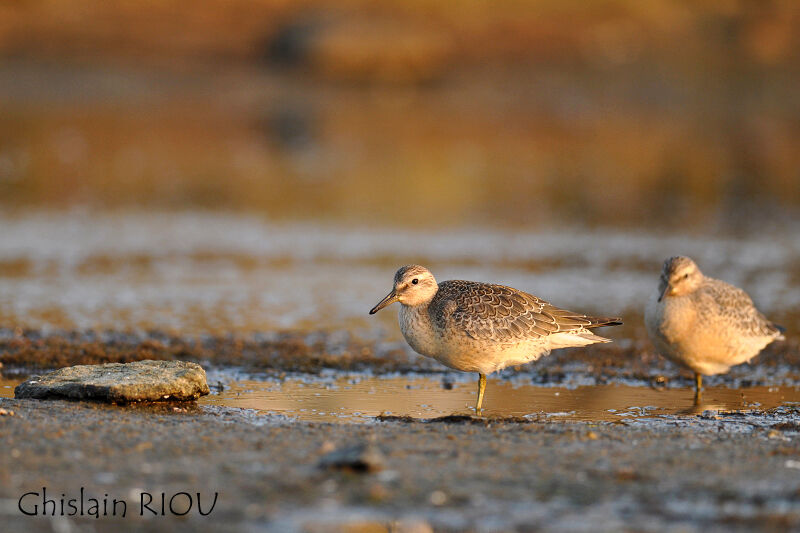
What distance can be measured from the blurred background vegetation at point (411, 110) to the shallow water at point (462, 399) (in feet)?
42.2

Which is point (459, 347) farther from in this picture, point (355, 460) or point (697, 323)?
point (355, 460)

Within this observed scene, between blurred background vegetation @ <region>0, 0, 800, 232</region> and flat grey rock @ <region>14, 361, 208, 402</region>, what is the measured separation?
14.3 m

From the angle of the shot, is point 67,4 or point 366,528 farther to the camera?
point 67,4

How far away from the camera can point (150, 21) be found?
5506 centimetres

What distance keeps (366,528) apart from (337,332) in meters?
8.25

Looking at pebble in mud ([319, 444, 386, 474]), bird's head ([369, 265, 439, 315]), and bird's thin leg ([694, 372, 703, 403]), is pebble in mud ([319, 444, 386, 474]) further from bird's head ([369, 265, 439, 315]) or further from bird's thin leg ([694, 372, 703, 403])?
bird's thin leg ([694, 372, 703, 403])

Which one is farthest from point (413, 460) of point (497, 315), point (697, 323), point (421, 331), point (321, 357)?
point (321, 357)

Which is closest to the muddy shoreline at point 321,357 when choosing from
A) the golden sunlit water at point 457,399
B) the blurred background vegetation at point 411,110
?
the golden sunlit water at point 457,399

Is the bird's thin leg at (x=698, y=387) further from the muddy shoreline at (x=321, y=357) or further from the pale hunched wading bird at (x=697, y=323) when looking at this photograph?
the muddy shoreline at (x=321, y=357)

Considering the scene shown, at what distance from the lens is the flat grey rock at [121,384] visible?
9984 millimetres

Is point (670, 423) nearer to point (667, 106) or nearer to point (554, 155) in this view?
point (554, 155)

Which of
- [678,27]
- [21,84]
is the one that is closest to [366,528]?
[21,84]

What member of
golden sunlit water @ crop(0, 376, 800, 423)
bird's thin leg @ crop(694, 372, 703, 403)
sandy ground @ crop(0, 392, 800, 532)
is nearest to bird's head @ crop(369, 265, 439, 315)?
golden sunlit water @ crop(0, 376, 800, 423)

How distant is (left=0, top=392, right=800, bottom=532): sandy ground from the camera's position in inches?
272
